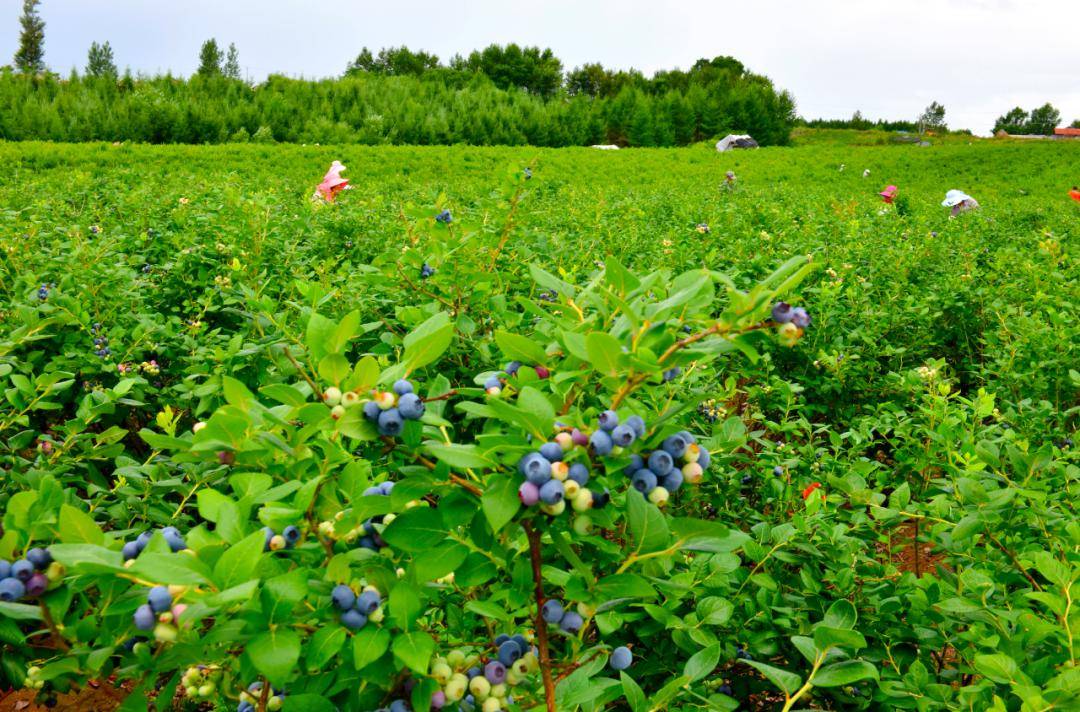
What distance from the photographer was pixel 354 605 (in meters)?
0.89

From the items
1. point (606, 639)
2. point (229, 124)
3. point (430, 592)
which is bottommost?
point (606, 639)

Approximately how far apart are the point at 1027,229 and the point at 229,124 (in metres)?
20.8

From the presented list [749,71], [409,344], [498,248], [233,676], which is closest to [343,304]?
[498,248]

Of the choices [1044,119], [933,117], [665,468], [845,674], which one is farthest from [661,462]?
[1044,119]

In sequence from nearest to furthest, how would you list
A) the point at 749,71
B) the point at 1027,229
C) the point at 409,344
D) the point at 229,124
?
the point at 409,344, the point at 1027,229, the point at 229,124, the point at 749,71

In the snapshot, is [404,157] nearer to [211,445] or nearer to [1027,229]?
[1027,229]

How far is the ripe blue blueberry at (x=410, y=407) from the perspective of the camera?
805 mm

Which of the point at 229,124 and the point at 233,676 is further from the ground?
the point at 229,124

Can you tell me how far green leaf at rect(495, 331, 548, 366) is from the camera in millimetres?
984

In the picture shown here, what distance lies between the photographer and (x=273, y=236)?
3.77 metres

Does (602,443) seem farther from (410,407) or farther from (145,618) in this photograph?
(145,618)

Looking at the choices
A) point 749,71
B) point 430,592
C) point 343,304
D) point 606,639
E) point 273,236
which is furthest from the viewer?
point 749,71

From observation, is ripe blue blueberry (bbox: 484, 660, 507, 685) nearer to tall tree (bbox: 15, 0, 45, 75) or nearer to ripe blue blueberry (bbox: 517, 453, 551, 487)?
ripe blue blueberry (bbox: 517, 453, 551, 487)

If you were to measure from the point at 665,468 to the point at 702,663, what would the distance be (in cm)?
51
